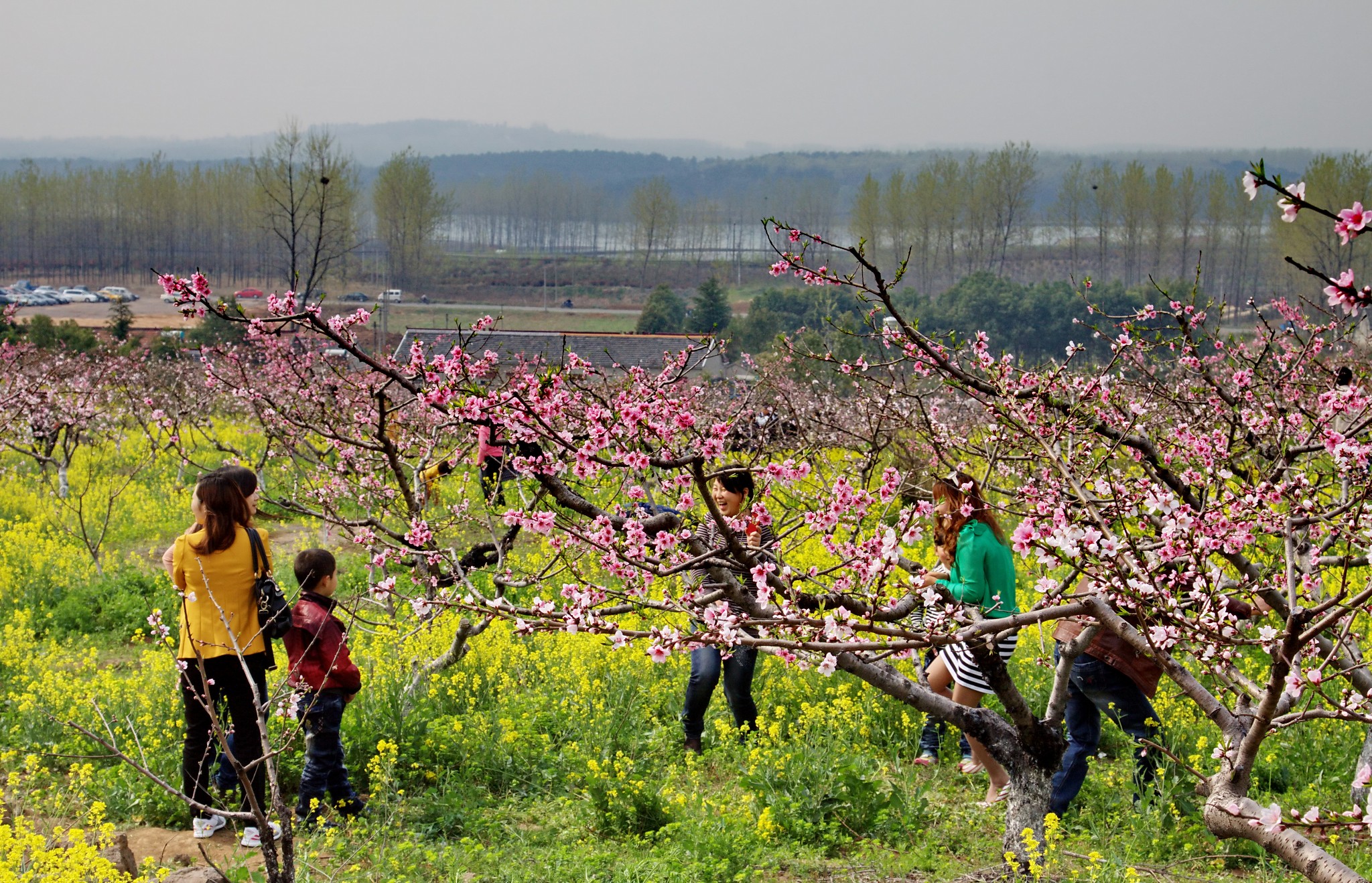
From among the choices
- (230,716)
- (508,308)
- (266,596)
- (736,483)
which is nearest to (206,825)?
(230,716)

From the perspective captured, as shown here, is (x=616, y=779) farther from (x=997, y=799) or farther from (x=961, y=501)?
(x=961, y=501)

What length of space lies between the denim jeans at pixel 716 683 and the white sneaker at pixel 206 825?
246 cm

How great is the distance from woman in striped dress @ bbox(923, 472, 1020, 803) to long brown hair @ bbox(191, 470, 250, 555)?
10.2ft

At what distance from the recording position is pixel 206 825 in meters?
4.81

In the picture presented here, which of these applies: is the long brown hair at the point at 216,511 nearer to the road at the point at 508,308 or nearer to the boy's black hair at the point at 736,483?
Result: the boy's black hair at the point at 736,483

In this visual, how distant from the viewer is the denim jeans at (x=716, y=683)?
19.0 ft

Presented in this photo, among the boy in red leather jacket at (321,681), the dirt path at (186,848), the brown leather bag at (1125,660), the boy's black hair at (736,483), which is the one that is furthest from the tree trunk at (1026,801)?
the dirt path at (186,848)

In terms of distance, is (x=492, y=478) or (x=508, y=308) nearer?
(x=492, y=478)

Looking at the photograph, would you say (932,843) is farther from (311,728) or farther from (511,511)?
(311,728)

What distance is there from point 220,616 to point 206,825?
100cm

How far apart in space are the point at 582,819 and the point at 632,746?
901 millimetres

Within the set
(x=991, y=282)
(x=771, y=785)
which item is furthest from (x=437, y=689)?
(x=991, y=282)

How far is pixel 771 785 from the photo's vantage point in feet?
17.2

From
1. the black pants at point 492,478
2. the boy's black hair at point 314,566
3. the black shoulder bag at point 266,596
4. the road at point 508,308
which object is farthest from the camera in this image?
the road at point 508,308
